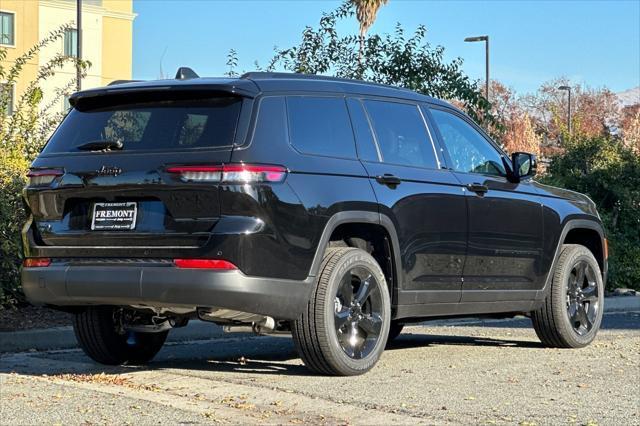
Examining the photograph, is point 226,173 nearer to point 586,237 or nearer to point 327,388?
point 327,388

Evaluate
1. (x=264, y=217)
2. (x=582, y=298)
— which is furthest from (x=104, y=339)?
(x=582, y=298)

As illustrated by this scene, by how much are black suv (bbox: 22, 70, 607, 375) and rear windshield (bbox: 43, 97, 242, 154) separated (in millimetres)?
11

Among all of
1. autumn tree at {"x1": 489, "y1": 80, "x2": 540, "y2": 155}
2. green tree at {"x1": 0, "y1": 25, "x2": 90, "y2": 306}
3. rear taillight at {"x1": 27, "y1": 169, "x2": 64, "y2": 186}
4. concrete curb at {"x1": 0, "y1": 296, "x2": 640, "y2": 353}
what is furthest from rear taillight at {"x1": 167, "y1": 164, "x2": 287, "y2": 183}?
autumn tree at {"x1": 489, "y1": 80, "x2": 540, "y2": 155}

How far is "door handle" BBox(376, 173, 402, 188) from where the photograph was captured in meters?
7.32

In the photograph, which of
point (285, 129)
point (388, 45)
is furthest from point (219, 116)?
point (388, 45)

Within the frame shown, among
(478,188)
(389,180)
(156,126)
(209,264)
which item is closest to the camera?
(209,264)

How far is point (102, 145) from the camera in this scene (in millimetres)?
6922

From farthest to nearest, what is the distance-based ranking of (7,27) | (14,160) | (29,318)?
(7,27) < (14,160) < (29,318)

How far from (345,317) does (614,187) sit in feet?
37.9

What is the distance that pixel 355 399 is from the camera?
6.30 m

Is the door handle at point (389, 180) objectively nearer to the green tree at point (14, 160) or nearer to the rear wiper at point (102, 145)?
the rear wiper at point (102, 145)

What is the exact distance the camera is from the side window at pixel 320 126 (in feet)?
22.8

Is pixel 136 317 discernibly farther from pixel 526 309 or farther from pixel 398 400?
pixel 526 309

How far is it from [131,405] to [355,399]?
127cm
